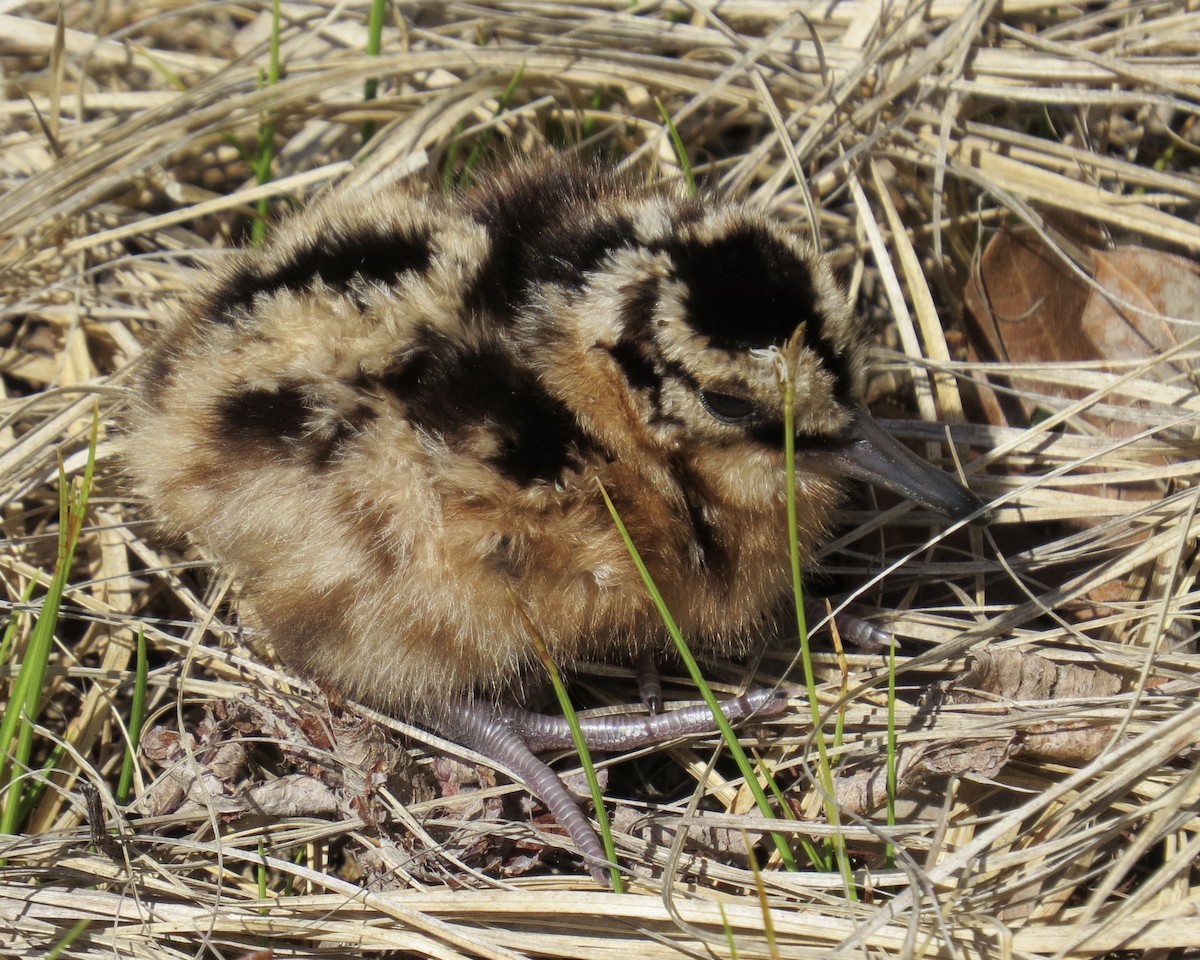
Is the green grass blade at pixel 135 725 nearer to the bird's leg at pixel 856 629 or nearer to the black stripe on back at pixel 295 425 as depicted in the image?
the black stripe on back at pixel 295 425

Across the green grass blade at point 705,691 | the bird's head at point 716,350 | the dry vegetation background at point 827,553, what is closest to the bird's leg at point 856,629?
the dry vegetation background at point 827,553

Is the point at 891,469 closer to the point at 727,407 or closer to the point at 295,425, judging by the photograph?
the point at 727,407

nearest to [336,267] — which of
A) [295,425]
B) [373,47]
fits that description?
[295,425]

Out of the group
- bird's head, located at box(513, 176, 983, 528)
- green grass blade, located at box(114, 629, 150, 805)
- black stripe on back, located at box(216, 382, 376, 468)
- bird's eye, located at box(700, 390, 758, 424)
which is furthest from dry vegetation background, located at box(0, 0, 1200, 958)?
black stripe on back, located at box(216, 382, 376, 468)

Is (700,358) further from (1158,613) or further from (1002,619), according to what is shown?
(1158,613)

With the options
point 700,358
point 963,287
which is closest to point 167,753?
point 700,358

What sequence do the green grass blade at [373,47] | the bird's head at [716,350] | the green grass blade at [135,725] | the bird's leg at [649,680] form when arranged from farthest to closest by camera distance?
the green grass blade at [373,47]
the bird's leg at [649,680]
the green grass blade at [135,725]
the bird's head at [716,350]
